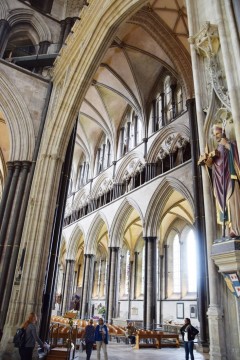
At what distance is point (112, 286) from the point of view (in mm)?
14531

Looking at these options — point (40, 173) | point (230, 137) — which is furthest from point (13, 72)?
point (230, 137)

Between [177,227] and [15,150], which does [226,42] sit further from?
[177,227]

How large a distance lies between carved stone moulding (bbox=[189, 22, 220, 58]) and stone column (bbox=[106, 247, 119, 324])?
12.7m

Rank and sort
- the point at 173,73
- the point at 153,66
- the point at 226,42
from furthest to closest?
the point at 153,66 < the point at 173,73 < the point at 226,42

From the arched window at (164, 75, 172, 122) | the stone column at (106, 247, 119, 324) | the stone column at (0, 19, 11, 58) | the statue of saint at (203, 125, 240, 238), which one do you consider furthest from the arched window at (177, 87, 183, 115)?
the statue of saint at (203, 125, 240, 238)

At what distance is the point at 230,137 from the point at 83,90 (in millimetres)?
6377

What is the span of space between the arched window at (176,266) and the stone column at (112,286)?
3.52 m

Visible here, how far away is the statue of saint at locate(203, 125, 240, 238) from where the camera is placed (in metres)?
2.82

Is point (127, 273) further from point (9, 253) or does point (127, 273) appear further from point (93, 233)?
point (9, 253)

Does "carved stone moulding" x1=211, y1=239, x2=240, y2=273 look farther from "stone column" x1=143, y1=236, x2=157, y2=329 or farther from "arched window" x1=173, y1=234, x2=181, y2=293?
"arched window" x1=173, y1=234, x2=181, y2=293

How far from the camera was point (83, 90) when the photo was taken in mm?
8766

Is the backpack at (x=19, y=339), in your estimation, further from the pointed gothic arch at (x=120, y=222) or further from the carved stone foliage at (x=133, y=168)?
the carved stone foliage at (x=133, y=168)

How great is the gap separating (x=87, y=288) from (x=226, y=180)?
49.9ft

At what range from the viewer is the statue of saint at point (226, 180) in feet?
9.24
